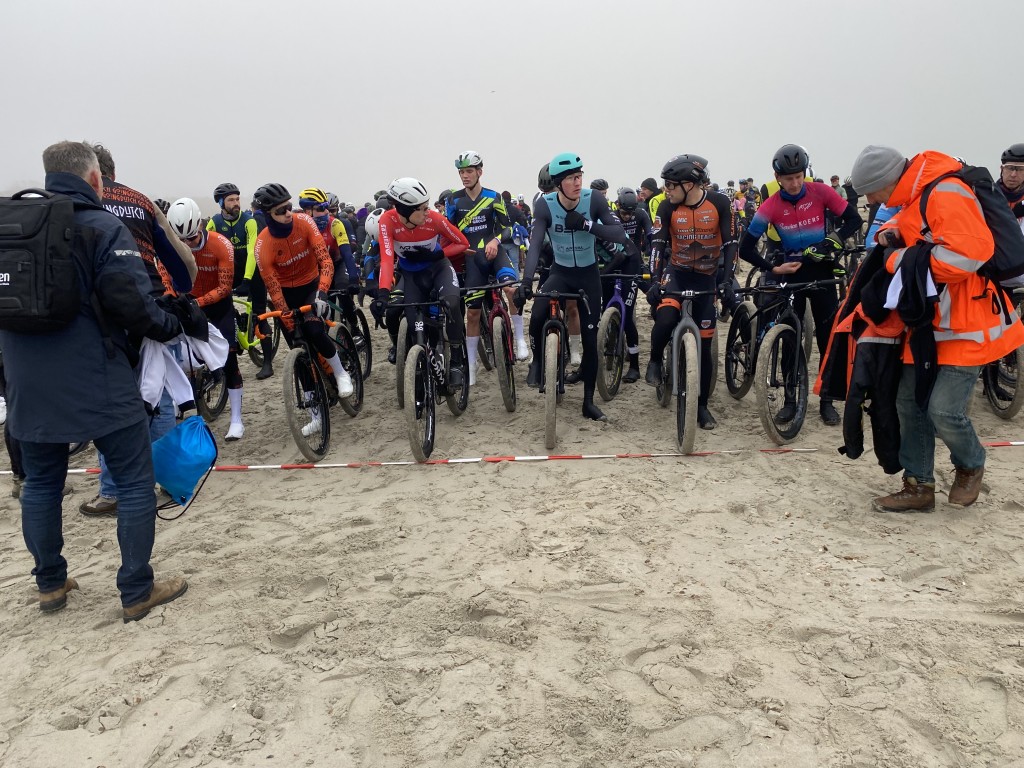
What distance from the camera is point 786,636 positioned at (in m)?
3.23

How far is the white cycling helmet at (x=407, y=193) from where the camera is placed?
6109 mm

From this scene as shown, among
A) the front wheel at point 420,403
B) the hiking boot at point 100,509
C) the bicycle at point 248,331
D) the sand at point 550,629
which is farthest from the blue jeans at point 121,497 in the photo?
the bicycle at point 248,331

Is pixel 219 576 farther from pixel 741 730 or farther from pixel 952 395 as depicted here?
pixel 952 395

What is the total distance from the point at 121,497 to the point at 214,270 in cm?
370

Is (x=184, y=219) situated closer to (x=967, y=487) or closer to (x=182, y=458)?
(x=182, y=458)

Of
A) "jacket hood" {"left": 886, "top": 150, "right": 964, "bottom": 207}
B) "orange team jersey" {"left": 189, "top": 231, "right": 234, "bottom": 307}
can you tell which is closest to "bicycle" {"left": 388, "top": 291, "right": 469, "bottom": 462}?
"orange team jersey" {"left": 189, "top": 231, "right": 234, "bottom": 307}

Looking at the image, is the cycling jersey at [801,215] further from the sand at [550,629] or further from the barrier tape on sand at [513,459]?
the sand at [550,629]

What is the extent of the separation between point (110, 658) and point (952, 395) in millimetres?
4706

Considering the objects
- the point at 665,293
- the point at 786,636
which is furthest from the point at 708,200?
the point at 786,636

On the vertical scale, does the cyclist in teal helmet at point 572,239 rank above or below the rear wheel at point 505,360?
above

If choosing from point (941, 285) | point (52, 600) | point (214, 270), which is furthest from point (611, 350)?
point (52, 600)

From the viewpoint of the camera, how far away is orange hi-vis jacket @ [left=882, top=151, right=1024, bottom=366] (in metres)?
3.73

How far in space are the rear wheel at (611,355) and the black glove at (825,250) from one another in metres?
1.90

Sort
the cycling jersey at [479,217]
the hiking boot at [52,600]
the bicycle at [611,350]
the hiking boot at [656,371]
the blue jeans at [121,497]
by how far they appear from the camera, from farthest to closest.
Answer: the cycling jersey at [479,217], the bicycle at [611,350], the hiking boot at [656,371], the hiking boot at [52,600], the blue jeans at [121,497]
